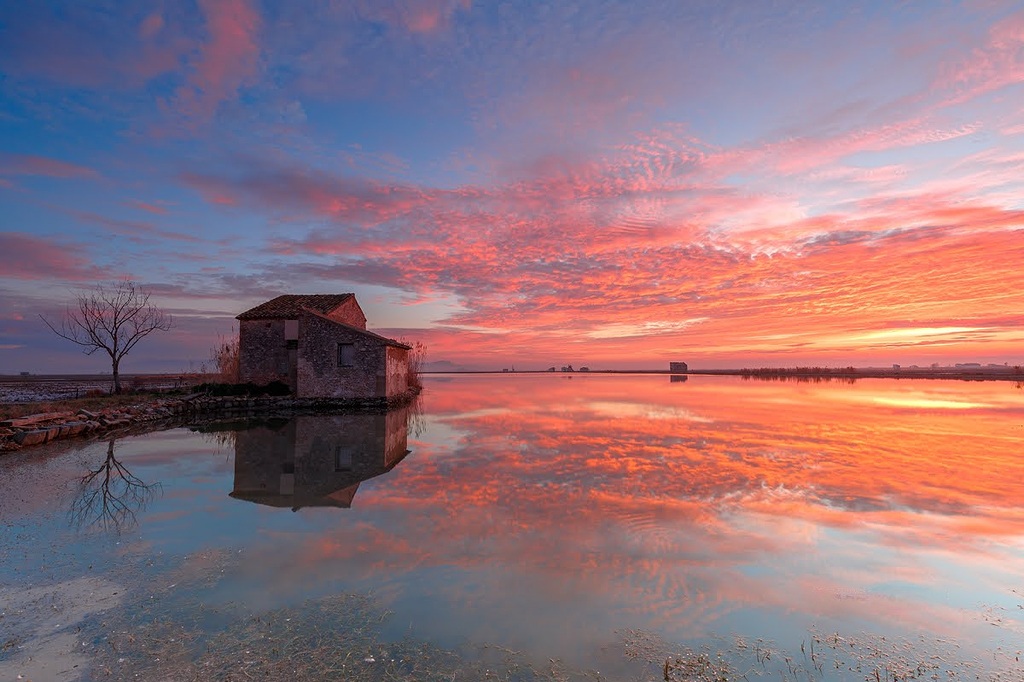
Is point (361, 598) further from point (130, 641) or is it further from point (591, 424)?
point (591, 424)

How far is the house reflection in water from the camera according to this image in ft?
32.4

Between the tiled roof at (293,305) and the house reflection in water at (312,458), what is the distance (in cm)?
1196

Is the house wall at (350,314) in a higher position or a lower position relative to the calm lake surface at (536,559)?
higher

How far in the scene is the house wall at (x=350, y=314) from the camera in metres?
34.0

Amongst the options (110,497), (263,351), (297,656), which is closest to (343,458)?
(110,497)

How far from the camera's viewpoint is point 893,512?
856cm

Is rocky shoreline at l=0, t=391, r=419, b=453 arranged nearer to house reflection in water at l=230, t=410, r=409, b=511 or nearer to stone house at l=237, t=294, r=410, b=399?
stone house at l=237, t=294, r=410, b=399

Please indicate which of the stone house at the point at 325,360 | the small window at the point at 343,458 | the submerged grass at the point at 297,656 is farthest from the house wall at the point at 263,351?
the submerged grass at the point at 297,656

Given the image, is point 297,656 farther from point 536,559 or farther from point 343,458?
point 343,458

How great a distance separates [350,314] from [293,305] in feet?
15.6

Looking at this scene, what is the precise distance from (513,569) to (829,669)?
11.2 ft

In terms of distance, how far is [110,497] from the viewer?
370 inches

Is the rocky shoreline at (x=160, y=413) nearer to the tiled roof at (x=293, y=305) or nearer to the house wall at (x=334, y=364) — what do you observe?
the house wall at (x=334, y=364)

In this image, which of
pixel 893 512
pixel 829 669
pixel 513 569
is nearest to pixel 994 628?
pixel 829 669
